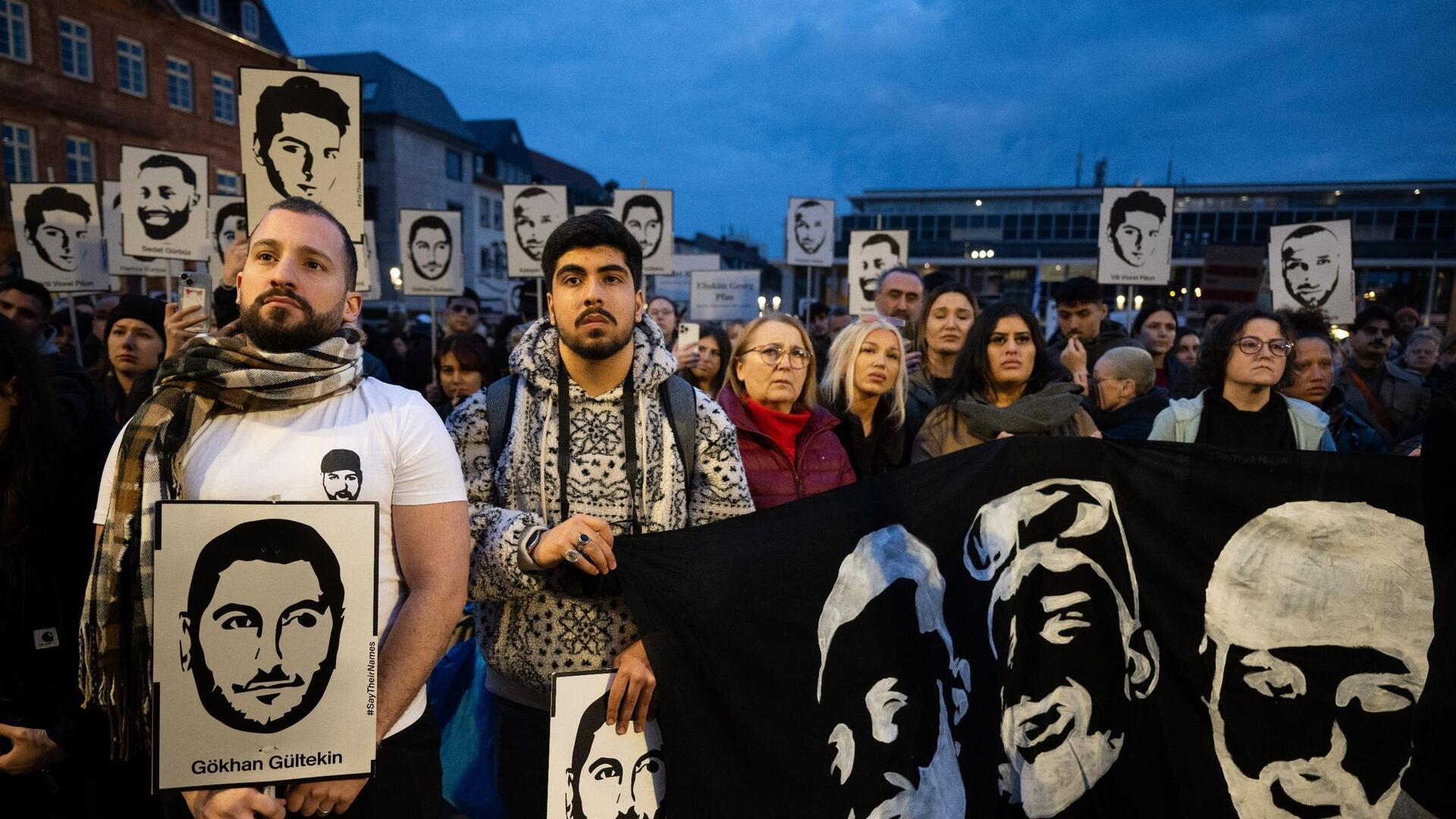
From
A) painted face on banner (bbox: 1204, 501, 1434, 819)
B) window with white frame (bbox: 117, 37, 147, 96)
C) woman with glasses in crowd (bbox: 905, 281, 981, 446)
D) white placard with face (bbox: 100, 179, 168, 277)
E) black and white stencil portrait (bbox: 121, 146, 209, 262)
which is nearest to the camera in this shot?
painted face on banner (bbox: 1204, 501, 1434, 819)

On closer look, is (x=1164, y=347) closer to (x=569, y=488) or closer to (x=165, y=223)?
(x=569, y=488)

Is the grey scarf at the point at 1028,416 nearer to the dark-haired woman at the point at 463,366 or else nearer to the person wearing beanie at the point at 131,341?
the dark-haired woman at the point at 463,366

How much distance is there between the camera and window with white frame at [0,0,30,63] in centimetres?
2484

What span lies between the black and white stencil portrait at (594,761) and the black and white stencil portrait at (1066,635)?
19 cm

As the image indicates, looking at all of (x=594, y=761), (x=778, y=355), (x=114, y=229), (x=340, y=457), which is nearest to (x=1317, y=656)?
(x=778, y=355)

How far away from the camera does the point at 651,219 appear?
31.9 feet

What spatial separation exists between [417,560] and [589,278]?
0.89m

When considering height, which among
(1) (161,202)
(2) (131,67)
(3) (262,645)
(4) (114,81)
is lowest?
(3) (262,645)

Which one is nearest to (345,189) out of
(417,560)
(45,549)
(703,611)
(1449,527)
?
(45,549)

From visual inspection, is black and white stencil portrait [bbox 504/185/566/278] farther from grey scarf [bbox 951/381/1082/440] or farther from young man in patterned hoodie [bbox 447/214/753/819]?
young man in patterned hoodie [bbox 447/214/753/819]

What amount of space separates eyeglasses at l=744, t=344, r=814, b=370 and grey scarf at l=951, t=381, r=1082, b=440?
759mm

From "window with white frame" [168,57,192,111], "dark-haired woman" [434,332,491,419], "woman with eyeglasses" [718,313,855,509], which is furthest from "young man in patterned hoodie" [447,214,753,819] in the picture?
"window with white frame" [168,57,192,111]

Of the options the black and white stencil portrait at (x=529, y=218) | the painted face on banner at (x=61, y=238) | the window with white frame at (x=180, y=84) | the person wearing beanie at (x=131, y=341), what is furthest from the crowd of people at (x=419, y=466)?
the window with white frame at (x=180, y=84)

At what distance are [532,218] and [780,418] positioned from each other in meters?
6.78
